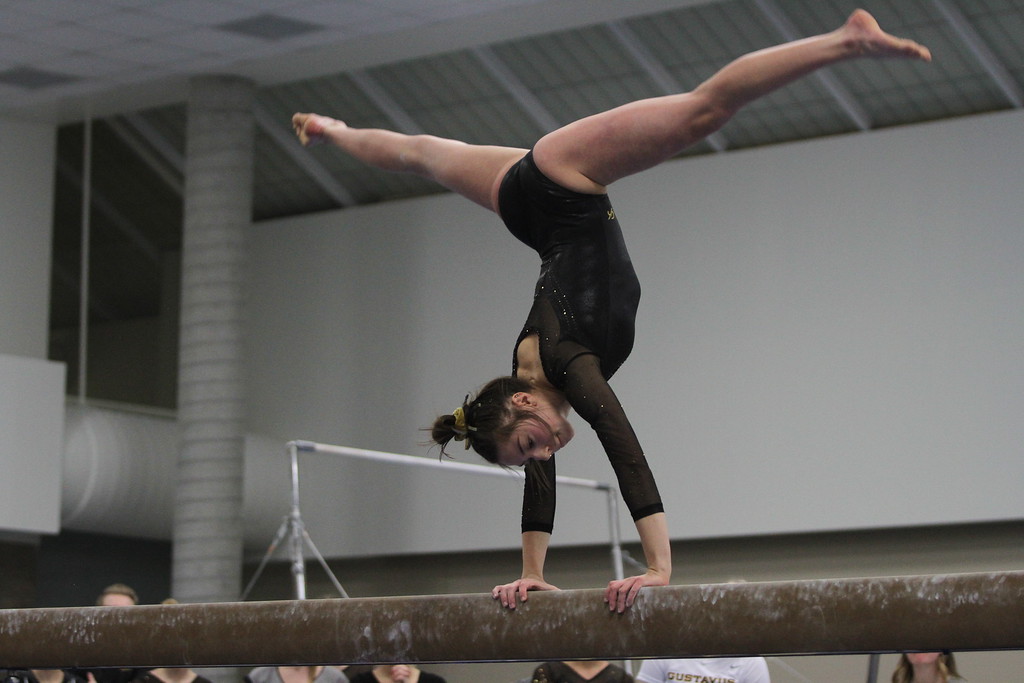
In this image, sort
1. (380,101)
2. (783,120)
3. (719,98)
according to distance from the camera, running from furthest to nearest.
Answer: (380,101)
(783,120)
(719,98)

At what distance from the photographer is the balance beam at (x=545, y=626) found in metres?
2.99

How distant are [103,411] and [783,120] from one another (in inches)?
248

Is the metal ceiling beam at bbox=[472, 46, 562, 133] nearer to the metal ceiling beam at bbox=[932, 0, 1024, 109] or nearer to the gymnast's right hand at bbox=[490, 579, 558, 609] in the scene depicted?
the metal ceiling beam at bbox=[932, 0, 1024, 109]

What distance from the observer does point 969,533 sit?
10438 millimetres

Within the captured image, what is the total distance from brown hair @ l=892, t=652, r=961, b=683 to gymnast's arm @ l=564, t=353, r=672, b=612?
2.93 metres

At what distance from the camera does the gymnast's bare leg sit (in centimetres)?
316

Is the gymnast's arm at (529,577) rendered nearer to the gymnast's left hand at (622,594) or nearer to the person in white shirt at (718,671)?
the gymnast's left hand at (622,594)

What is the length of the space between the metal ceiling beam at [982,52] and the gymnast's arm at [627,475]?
7457 millimetres

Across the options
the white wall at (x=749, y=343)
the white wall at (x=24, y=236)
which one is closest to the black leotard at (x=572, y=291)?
the white wall at (x=749, y=343)

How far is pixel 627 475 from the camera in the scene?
11.3 ft

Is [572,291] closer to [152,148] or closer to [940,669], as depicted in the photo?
[940,669]

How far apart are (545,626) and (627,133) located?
4.21ft

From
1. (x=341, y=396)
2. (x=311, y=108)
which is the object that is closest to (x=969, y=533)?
(x=341, y=396)

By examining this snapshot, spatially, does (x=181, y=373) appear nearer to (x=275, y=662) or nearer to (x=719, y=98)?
(x=275, y=662)
